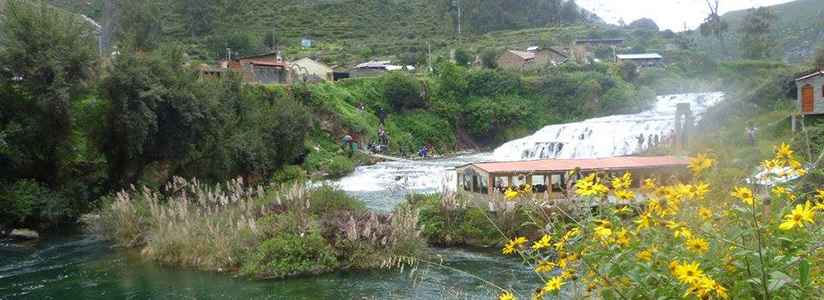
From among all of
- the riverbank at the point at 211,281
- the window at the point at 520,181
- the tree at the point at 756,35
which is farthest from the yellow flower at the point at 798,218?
the tree at the point at 756,35

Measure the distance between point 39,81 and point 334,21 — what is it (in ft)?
233

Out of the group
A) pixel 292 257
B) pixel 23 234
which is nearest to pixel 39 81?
pixel 23 234

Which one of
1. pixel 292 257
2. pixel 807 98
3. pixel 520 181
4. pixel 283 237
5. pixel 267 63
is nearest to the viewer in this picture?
pixel 520 181

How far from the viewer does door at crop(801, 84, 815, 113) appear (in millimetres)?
25334

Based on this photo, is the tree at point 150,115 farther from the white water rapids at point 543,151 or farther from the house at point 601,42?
the house at point 601,42

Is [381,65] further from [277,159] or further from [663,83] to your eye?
[277,159]

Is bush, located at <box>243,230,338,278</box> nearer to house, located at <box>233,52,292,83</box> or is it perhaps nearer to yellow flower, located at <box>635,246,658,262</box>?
yellow flower, located at <box>635,246,658,262</box>

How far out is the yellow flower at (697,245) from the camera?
3.31 meters

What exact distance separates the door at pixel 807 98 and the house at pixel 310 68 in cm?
3189

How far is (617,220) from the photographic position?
366 centimetres

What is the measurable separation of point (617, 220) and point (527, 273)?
33.1 ft

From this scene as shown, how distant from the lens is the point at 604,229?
3.33m

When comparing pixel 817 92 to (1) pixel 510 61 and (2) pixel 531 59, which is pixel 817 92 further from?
(1) pixel 510 61

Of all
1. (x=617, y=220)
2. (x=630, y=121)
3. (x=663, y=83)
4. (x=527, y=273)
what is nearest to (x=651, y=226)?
(x=617, y=220)
